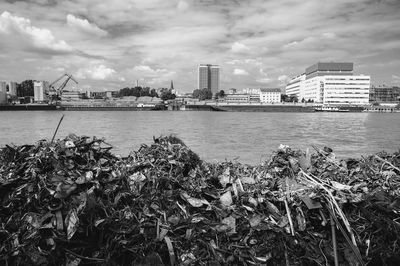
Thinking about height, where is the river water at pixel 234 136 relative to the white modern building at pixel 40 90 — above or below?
below

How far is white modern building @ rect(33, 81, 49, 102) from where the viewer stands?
14450 cm

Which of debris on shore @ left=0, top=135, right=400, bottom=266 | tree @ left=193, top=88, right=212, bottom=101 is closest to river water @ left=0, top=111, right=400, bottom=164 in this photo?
debris on shore @ left=0, top=135, right=400, bottom=266

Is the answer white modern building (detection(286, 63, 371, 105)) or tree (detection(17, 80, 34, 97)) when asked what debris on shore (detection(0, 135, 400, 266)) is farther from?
tree (detection(17, 80, 34, 97))

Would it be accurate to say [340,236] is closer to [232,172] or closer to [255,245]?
[255,245]

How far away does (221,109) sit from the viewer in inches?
4710

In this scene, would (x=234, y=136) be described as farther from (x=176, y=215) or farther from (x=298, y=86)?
(x=298, y=86)

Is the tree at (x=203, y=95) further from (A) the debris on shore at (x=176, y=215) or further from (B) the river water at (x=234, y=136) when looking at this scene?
(A) the debris on shore at (x=176, y=215)

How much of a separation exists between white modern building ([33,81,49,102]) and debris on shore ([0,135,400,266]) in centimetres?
15533

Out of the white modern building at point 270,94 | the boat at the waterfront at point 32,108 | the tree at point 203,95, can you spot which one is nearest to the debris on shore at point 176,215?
the boat at the waterfront at point 32,108

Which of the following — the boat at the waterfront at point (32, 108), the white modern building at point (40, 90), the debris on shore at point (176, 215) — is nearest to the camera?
the debris on shore at point (176, 215)

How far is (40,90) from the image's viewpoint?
488 ft

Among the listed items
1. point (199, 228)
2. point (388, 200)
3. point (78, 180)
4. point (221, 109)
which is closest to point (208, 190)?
point (199, 228)

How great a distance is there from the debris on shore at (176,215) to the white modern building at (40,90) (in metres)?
155

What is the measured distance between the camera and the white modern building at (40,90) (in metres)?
144
